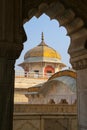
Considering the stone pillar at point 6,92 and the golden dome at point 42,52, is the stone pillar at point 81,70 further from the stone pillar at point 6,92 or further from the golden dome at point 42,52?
the golden dome at point 42,52

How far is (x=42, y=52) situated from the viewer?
3303cm

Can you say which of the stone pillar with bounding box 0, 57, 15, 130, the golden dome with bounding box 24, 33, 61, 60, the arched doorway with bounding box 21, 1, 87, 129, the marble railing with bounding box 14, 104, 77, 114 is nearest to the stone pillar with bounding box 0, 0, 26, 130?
the stone pillar with bounding box 0, 57, 15, 130

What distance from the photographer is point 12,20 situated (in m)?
3.79

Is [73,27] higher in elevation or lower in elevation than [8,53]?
higher


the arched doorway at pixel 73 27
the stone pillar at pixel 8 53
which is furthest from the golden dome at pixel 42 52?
the stone pillar at pixel 8 53

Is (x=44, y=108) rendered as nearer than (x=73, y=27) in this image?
No

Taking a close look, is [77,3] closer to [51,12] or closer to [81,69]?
[51,12]

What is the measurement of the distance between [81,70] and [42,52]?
91.7 ft

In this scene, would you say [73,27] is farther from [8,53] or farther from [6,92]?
[6,92]

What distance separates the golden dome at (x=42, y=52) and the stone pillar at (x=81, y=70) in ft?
90.5

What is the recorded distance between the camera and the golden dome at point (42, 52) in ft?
108

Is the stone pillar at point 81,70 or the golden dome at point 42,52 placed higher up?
the golden dome at point 42,52

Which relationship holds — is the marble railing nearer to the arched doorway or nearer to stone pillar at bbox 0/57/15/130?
the arched doorway

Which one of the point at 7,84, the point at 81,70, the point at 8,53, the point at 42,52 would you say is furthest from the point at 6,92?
the point at 42,52
